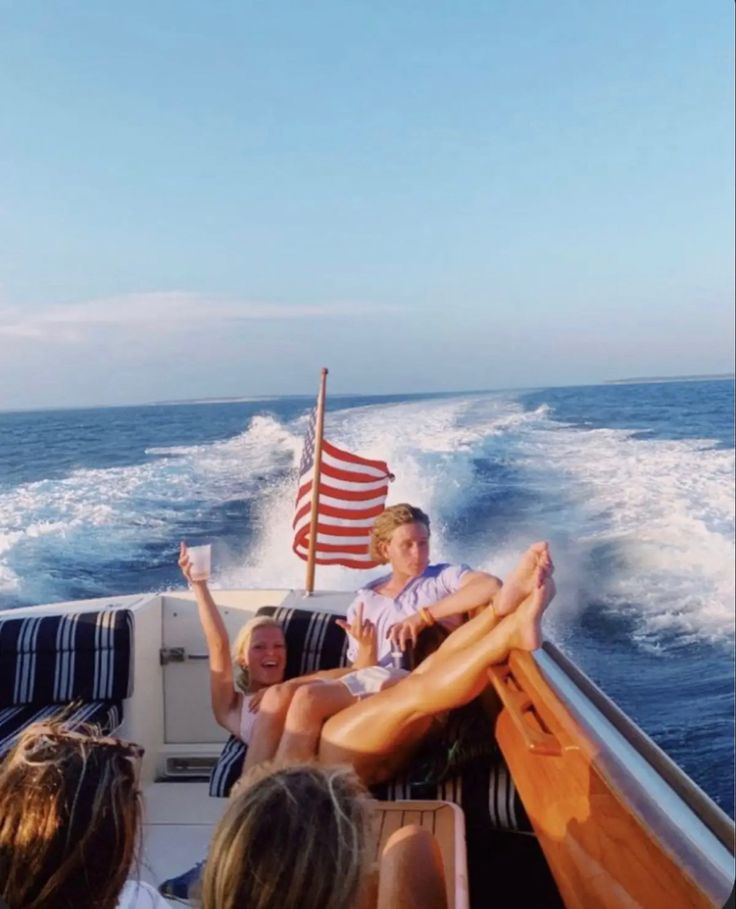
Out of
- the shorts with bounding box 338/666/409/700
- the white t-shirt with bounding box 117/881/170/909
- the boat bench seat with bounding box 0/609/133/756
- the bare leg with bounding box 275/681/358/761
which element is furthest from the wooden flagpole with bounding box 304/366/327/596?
the white t-shirt with bounding box 117/881/170/909

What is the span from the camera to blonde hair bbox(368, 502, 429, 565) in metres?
2.13

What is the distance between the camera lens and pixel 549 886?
63.8 inches

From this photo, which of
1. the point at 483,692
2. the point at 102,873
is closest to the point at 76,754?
the point at 102,873

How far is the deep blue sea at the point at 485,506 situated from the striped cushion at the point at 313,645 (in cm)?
38

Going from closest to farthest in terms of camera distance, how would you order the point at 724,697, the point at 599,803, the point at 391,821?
the point at 599,803 < the point at 391,821 < the point at 724,697

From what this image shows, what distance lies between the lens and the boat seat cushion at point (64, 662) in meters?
2.29

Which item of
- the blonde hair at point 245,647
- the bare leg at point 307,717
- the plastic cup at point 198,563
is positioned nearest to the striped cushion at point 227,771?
the blonde hair at point 245,647

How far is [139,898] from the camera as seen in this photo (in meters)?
0.98

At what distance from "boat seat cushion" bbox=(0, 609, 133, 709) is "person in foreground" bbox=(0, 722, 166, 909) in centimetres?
153

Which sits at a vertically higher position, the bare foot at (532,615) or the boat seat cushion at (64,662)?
the bare foot at (532,615)

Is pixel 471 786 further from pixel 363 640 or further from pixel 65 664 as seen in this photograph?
pixel 65 664

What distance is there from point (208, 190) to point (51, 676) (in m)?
1.22

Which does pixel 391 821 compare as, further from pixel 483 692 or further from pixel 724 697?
pixel 724 697

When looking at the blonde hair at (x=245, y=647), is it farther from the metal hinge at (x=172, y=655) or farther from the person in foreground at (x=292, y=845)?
the person in foreground at (x=292, y=845)
